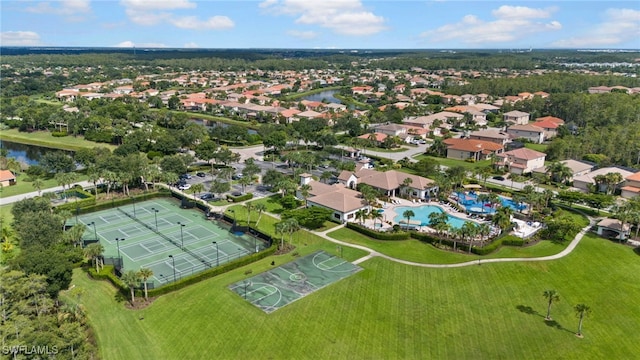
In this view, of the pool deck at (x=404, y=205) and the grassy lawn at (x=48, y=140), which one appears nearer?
the pool deck at (x=404, y=205)

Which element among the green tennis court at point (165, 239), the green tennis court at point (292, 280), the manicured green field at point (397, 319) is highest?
the green tennis court at point (165, 239)

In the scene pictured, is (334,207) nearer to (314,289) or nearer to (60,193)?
(314,289)

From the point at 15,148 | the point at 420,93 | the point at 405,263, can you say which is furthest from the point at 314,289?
the point at 420,93

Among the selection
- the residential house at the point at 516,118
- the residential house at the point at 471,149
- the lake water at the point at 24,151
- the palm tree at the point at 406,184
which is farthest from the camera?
the residential house at the point at 516,118

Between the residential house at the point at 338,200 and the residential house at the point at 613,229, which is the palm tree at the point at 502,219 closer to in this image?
the residential house at the point at 613,229

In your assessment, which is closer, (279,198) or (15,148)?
(279,198)

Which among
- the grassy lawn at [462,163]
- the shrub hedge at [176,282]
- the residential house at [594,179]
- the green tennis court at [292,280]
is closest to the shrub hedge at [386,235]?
the green tennis court at [292,280]

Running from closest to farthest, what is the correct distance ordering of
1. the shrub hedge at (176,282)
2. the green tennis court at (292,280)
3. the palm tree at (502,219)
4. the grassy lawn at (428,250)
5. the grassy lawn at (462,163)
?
the green tennis court at (292,280) < the shrub hedge at (176,282) < the grassy lawn at (428,250) < the palm tree at (502,219) < the grassy lawn at (462,163)

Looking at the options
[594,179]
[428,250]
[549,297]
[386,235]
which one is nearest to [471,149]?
[594,179]
